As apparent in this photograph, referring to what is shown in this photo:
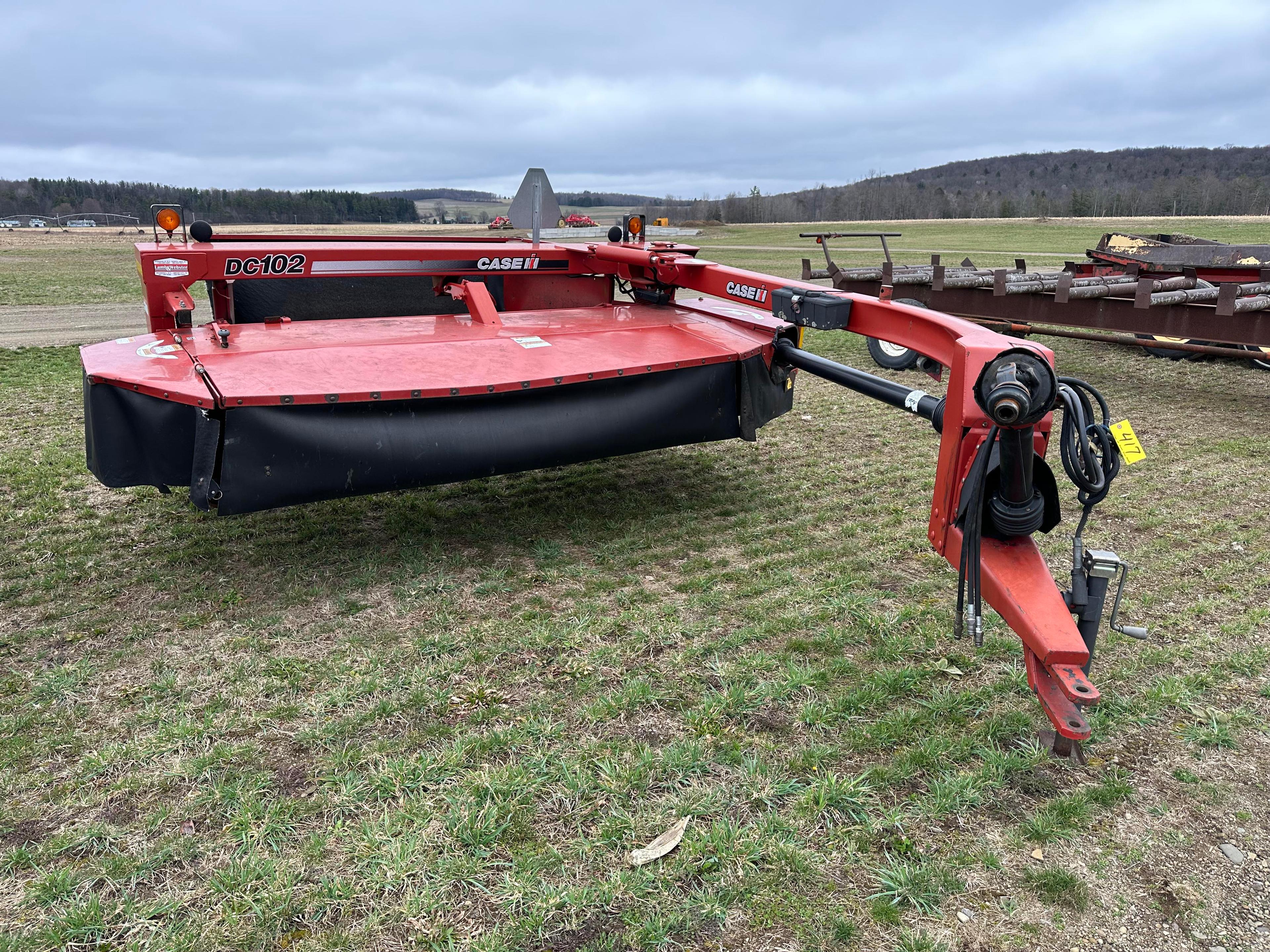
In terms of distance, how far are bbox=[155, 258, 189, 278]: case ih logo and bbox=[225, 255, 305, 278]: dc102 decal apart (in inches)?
7.4

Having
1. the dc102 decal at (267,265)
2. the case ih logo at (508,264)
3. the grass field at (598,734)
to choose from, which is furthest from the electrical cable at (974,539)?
the dc102 decal at (267,265)

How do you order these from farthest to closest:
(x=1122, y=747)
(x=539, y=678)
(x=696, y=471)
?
(x=696, y=471) → (x=539, y=678) → (x=1122, y=747)

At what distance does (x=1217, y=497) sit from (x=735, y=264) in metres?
19.9

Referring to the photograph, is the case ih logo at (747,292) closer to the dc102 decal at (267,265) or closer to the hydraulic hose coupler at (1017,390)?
the hydraulic hose coupler at (1017,390)

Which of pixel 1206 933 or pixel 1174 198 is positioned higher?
pixel 1174 198

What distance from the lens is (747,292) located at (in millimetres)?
4426

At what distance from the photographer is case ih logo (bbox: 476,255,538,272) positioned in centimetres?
510

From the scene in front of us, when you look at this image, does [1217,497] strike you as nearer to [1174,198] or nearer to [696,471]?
[696,471]

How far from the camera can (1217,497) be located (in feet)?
16.4

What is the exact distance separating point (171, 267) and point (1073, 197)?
235ft

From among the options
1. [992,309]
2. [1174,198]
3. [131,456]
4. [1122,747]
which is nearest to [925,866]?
[1122,747]

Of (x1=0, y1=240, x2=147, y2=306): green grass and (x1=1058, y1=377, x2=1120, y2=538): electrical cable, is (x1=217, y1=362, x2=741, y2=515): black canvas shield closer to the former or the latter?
(x1=1058, y1=377, x2=1120, y2=538): electrical cable

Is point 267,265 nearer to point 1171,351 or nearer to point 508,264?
point 508,264

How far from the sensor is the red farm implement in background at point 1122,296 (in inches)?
286
